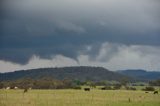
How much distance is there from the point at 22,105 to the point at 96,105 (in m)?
7.14

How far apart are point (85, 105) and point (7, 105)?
24.2 ft

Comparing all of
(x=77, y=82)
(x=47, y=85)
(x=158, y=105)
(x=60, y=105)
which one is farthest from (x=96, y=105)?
(x=77, y=82)

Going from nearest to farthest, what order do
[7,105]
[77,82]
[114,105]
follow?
[7,105] → [114,105] → [77,82]

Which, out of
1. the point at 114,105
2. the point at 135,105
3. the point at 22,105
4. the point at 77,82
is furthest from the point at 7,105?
the point at 77,82

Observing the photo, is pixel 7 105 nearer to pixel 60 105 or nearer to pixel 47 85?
pixel 60 105

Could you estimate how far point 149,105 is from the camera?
36.3 metres

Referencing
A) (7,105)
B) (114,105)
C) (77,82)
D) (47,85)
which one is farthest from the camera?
(77,82)

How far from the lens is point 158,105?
36156 mm

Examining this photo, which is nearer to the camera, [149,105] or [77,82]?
[149,105]

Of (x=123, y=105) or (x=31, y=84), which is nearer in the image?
→ (x=123, y=105)

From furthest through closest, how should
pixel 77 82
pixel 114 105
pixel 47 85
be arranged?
pixel 77 82
pixel 47 85
pixel 114 105

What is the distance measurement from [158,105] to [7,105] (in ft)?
48.8

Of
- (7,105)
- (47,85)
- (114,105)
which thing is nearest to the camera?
(7,105)

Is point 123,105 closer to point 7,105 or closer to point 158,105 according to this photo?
point 158,105
